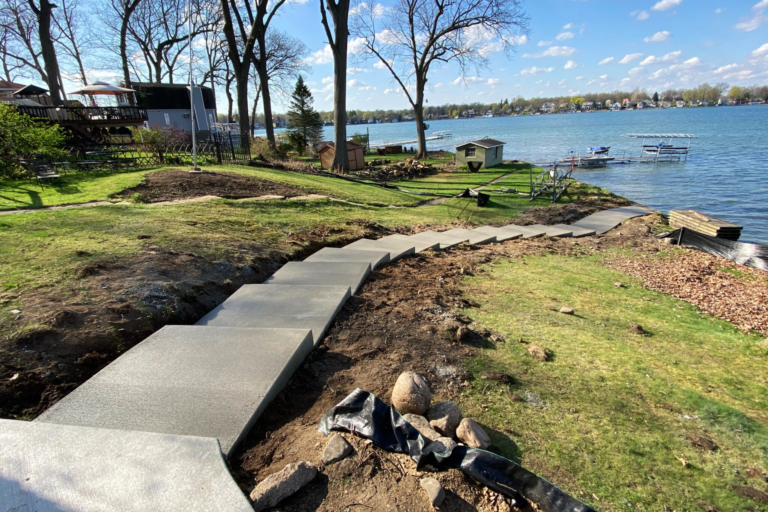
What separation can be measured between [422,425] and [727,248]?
40.4ft

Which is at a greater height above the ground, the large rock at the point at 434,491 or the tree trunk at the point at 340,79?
the tree trunk at the point at 340,79

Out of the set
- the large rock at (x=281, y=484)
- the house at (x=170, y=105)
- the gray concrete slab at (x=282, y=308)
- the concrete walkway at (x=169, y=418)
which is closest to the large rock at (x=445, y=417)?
the large rock at (x=281, y=484)

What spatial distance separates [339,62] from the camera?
856 inches

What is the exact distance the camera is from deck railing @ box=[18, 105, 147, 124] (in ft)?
62.7

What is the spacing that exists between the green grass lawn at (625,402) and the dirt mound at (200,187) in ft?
27.1

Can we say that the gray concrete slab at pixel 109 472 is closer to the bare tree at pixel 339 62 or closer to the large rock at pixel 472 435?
the large rock at pixel 472 435

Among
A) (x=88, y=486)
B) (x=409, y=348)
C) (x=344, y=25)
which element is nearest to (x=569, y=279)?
(x=409, y=348)

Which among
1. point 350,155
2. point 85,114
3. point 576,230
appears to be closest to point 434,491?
point 576,230

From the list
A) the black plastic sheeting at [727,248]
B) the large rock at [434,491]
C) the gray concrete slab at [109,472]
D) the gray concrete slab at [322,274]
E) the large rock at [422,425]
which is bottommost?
the black plastic sheeting at [727,248]

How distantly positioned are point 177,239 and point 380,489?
5274 mm

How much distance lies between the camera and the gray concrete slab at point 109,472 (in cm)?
178

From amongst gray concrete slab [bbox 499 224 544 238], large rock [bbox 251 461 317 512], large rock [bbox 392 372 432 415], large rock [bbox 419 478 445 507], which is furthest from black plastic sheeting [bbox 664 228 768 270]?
large rock [bbox 251 461 317 512]

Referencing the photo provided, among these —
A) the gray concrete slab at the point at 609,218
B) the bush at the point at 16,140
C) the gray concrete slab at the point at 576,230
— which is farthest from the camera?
the gray concrete slab at the point at 609,218

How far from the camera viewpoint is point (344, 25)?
21.1m
